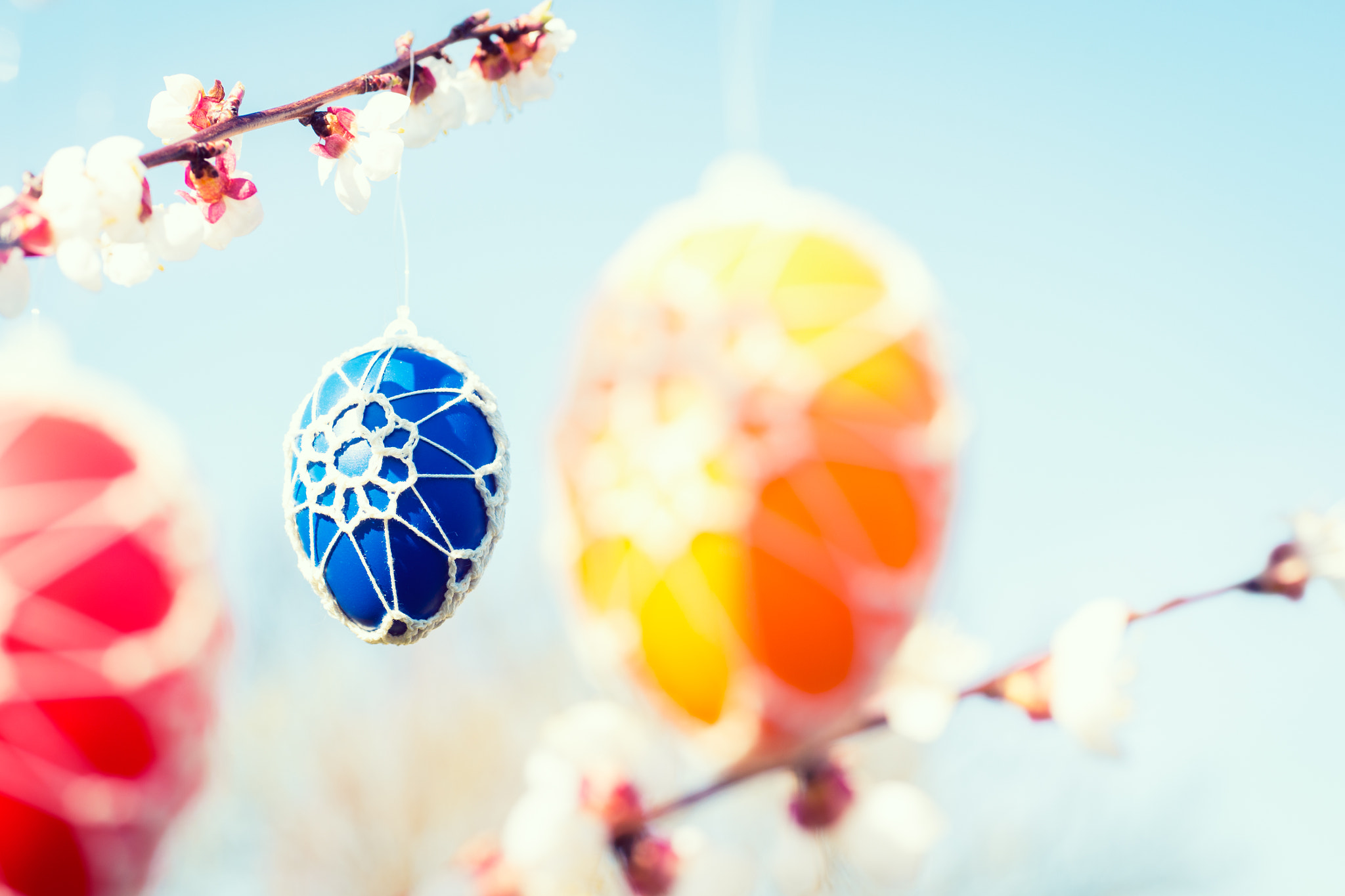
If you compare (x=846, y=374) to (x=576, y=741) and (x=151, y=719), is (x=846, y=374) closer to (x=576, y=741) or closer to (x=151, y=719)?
(x=576, y=741)

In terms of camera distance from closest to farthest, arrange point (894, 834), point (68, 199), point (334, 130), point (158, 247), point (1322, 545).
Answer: point (894, 834), point (1322, 545), point (68, 199), point (158, 247), point (334, 130)

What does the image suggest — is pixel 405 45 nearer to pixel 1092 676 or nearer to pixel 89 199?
pixel 89 199

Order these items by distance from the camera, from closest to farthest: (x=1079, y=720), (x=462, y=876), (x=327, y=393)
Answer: (x=1079, y=720)
(x=462, y=876)
(x=327, y=393)

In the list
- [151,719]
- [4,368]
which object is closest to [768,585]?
[151,719]

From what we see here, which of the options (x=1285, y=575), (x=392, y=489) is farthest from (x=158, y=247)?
(x=1285, y=575)

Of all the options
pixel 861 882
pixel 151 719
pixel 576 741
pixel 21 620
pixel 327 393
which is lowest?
pixel 861 882

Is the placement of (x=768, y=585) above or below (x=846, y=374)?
below

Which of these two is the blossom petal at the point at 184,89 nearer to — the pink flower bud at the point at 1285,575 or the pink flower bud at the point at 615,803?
the pink flower bud at the point at 615,803

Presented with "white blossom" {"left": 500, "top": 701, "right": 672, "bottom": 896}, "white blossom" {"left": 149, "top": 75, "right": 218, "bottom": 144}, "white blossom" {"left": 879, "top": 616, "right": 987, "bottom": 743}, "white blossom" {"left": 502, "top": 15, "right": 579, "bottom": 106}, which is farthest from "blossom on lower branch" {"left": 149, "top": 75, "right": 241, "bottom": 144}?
"white blossom" {"left": 879, "top": 616, "right": 987, "bottom": 743}
